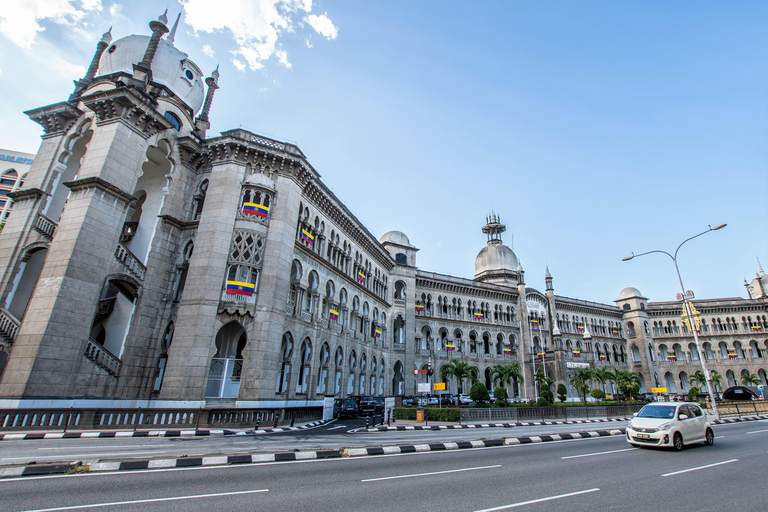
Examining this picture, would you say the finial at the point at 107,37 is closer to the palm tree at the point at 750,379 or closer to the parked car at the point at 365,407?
the parked car at the point at 365,407

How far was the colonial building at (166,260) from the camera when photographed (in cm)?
1862

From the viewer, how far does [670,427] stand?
11477 mm

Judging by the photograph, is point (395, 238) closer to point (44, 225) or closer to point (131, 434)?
point (44, 225)

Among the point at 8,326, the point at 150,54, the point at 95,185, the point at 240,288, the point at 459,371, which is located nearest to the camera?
the point at 8,326

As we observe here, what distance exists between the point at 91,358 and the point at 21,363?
275cm

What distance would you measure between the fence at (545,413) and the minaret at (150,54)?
29.9 metres

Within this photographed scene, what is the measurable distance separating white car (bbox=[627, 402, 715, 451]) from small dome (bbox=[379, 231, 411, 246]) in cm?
3909

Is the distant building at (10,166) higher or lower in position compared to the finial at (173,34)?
higher

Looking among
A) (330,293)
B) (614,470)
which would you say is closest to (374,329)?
(330,293)

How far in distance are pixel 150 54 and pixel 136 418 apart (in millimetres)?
22625

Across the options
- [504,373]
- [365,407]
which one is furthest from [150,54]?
[504,373]

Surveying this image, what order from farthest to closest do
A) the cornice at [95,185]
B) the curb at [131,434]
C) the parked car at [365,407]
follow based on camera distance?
the parked car at [365,407] → the cornice at [95,185] → the curb at [131,434]

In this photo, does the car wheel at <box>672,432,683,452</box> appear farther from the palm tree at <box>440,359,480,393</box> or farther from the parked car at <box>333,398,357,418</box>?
the palm tree at <box>440,359,480,393</box>

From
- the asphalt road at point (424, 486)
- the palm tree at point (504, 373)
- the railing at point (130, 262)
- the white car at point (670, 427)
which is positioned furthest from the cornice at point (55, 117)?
the palm tree at point (504, 373)
